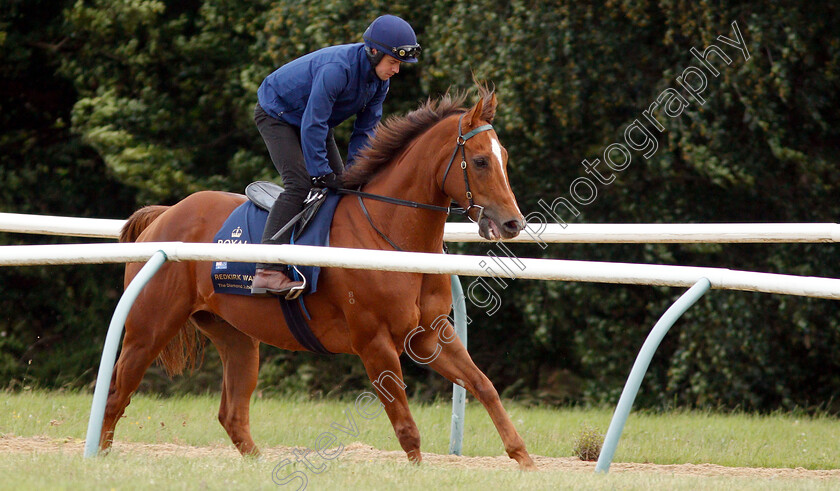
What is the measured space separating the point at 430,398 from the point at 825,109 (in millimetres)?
5689

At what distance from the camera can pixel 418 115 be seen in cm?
553

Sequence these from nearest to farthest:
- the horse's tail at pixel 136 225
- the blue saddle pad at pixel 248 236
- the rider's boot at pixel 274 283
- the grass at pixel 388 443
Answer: the grass at pixel 388 443 → the rider's boot at pixel 274 283 → the blue saddle pad at pixel 248 236 → the horse's tail at pixel 136 225

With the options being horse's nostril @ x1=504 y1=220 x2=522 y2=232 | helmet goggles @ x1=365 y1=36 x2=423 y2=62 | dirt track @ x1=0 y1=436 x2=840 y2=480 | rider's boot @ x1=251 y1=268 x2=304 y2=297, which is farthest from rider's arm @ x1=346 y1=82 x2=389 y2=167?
dirt track @ x1=0 y1=436 x2=840 y2=480

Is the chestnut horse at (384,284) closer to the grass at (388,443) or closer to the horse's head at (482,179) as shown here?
the horse's head at (482,179)

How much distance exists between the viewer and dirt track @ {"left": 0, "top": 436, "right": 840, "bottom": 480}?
18.3 ft

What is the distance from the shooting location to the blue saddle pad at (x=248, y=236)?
5352 mm

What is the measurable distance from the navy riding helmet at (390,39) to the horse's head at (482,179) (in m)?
0.50

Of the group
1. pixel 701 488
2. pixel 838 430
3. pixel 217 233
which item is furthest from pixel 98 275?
pixel 701 488

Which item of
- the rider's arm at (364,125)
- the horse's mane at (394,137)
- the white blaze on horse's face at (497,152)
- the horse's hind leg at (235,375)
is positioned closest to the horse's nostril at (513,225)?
the white blaze on horse's face at (497,152)

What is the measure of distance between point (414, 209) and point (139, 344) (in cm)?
192

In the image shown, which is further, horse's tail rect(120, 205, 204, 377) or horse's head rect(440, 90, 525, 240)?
horse's tail rect(120, 205, 204, 377)

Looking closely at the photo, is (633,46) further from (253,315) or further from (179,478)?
(179,478)

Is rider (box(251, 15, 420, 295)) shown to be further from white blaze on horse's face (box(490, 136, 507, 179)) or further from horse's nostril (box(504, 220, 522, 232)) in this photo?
horse's nostril (box(504, 220, 522, 232))

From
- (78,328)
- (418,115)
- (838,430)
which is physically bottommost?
(78,328)
